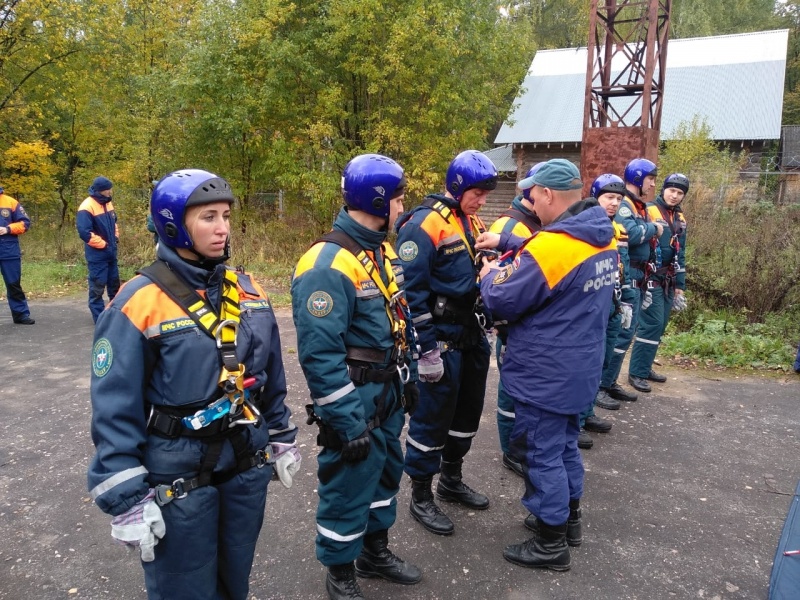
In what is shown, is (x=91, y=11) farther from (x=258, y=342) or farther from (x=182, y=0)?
(x=258, y=342)

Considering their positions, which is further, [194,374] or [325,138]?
[325,138]

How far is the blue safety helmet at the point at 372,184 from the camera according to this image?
2.75 meters

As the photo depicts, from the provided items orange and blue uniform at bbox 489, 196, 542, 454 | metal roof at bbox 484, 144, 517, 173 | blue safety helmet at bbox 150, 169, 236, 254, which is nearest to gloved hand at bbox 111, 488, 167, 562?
blue safety helmet at bbox 150, 169, 236, 254

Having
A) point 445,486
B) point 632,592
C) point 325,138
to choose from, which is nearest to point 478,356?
point 445,486

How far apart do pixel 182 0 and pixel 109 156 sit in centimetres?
555

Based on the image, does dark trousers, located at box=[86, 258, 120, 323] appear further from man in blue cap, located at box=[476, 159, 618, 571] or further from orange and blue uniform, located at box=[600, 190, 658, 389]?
orange and blue uniform, located at box=[600, 190, 658, 389]

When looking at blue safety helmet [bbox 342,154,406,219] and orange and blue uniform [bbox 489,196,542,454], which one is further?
orange and blue uniform [bbox 489,196,542,454]

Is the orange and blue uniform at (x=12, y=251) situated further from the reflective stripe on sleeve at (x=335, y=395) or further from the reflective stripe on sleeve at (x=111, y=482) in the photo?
the reflective stripe on sleeve at (x=111, y=482)

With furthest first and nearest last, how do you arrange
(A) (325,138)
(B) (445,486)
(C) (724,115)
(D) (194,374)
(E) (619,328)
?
(C) (724,115) < (A) (325,138) < (E) (619,328) < (B) (445,486) < (D) (194,374)

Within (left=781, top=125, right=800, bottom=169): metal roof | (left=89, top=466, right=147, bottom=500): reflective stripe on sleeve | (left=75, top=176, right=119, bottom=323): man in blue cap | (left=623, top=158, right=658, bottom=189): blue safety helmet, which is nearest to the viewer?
(left=89, top=466, right=147, bottom=500): reflective stripe on sleeve

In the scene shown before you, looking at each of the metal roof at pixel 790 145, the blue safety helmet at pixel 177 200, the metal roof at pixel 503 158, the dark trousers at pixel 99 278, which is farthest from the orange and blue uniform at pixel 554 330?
the metal roof at pixel 790 145

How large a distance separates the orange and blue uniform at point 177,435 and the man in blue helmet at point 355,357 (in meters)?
0.32

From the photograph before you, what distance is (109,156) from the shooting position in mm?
18500

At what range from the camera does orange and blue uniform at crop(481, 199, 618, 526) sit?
310 cm
